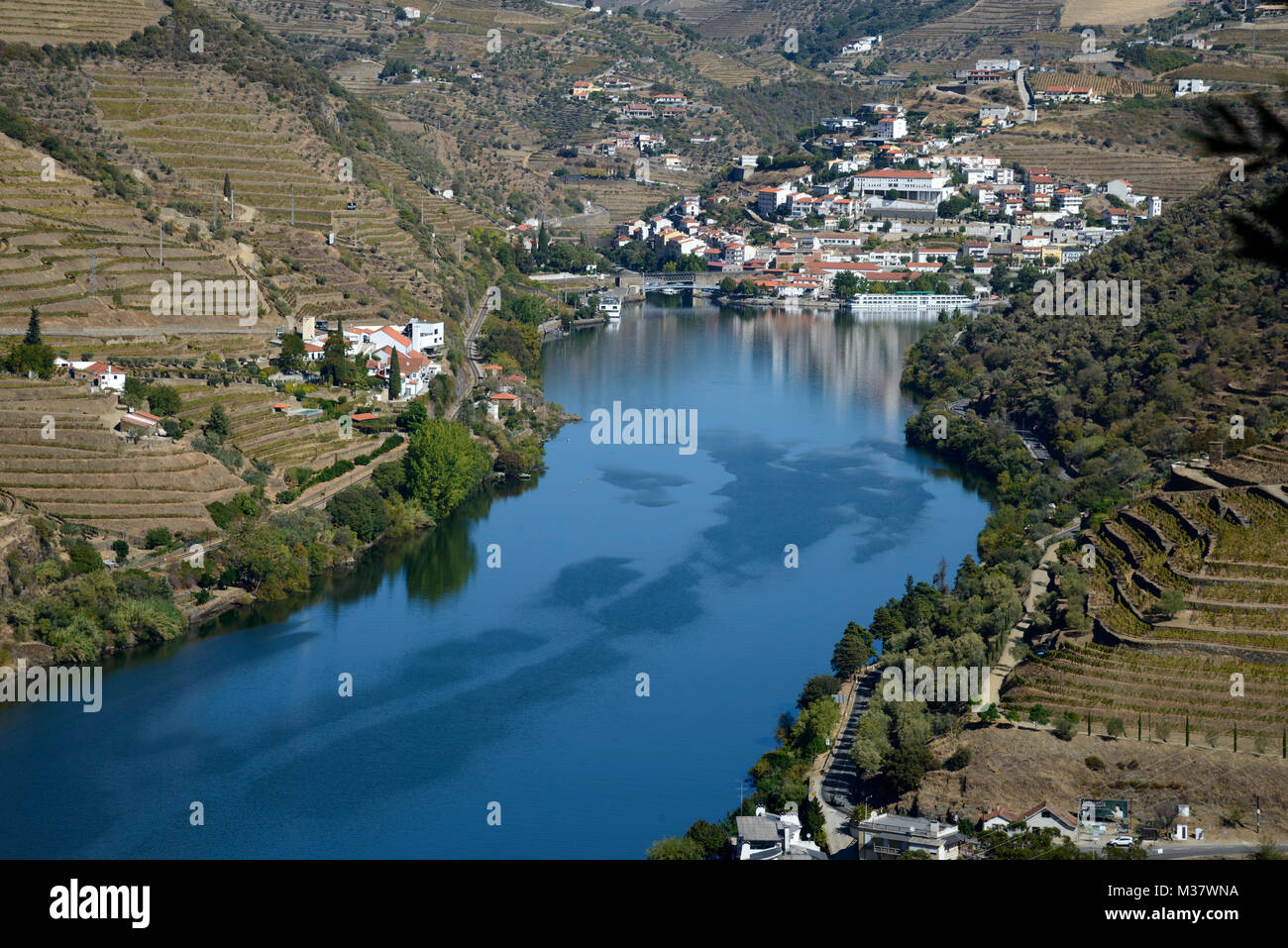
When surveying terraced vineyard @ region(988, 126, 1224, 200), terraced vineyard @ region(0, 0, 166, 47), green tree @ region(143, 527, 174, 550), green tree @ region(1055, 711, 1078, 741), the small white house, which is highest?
terraced vineyard @ region(0, 0, 166, 47)

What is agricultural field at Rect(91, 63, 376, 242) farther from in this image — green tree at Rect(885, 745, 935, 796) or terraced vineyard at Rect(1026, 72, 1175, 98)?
terraced vineyard at Rect(1026, 72, 1175, 98)

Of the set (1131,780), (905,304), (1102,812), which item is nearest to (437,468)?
(1131,780)

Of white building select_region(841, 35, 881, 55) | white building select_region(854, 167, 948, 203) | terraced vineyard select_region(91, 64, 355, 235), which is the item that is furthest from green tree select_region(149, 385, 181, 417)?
white building select_region(841, 35, 881, 55)

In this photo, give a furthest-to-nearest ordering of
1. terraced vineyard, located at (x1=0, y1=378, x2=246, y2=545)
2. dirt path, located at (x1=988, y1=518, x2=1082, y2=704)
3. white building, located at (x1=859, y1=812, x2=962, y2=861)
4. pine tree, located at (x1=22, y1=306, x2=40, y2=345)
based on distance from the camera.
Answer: pine tree, located at (x1=22, y1=306, x2=40, y2=345) → terraced vineyard, located at (x1=0, y1=378, x2=246, y2=545) → dirt path, located at (x1=988, y1=518, x2=1082, y2=704) → white building, located at (x1=859, y1=812, x2=962, y2=861)
